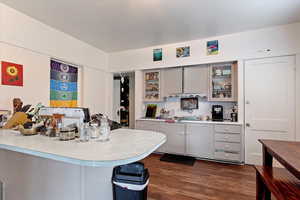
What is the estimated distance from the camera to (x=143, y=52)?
3.88m

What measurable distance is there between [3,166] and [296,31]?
4621 millimetres

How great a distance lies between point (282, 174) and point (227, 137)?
1617 millimetres

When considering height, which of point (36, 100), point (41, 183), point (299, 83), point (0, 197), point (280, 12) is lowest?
point (0, 197)

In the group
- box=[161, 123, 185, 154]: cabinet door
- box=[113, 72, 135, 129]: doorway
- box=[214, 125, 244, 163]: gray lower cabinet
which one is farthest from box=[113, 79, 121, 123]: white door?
box=[214, 125, 244, 163]: gray lower cabinet

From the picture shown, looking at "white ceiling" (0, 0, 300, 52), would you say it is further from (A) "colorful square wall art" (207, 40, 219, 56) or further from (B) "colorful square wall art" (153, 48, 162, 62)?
(B) "colorful square wall art" (153, 48, 162, 62)

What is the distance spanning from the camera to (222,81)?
10.6 ft

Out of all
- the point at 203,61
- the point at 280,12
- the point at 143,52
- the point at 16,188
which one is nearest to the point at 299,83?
the point at 280,12

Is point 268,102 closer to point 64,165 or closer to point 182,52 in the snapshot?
point 182,52

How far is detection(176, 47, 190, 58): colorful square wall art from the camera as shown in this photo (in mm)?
3427

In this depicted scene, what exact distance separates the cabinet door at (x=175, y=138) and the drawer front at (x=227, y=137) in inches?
27.9

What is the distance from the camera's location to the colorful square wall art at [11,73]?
2172mm

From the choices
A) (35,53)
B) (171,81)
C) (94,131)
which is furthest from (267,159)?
(35,53)

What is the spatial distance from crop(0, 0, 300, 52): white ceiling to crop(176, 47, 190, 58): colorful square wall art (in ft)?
0.87

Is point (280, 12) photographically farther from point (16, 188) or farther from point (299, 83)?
point (16, 188)
